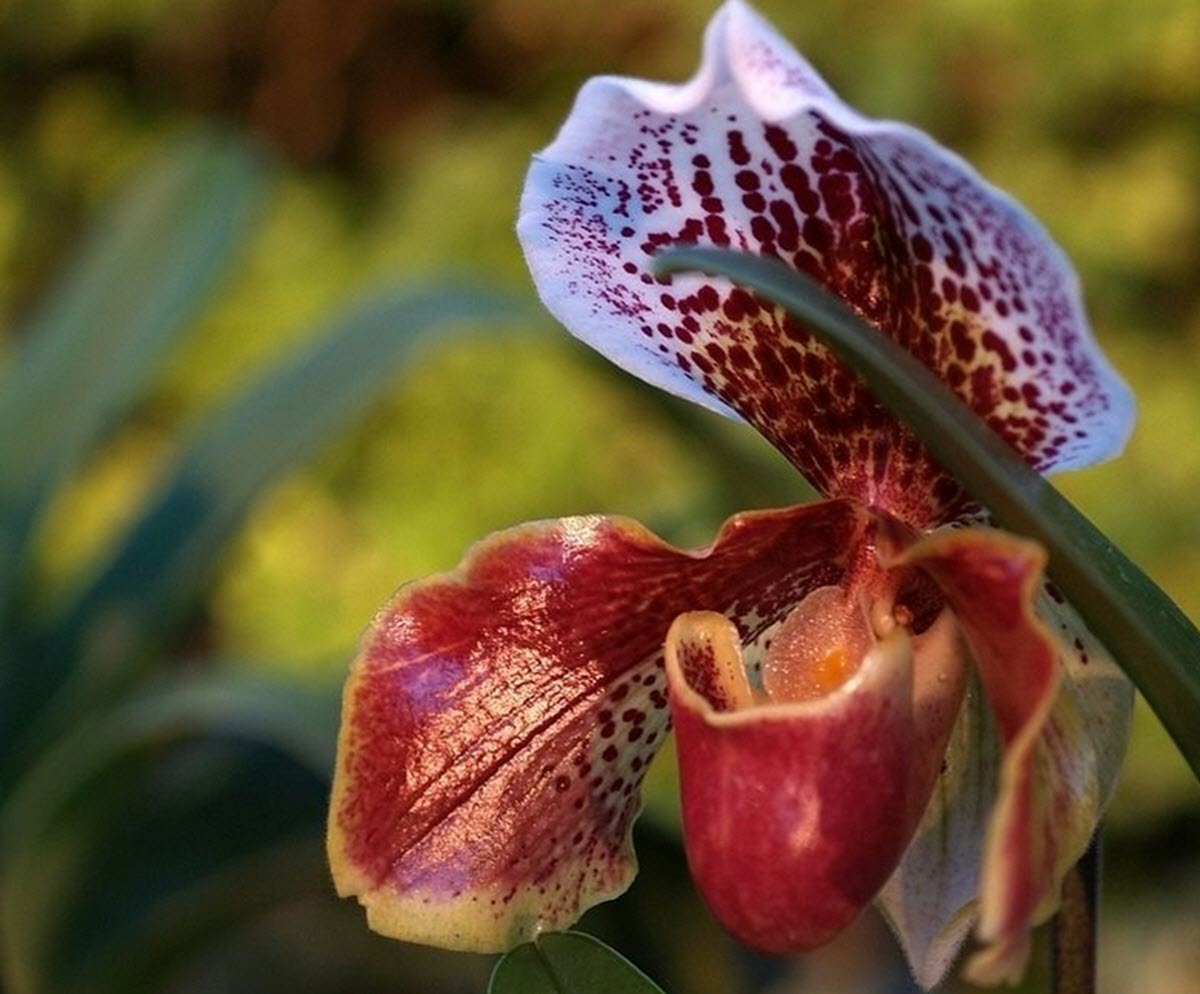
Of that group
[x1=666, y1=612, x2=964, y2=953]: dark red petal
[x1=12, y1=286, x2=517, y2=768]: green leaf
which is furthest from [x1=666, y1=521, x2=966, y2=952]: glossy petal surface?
[x1=12, y1=286, x2=517, y2=768]: green leaf

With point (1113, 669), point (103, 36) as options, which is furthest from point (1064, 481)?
point (1113, 669)

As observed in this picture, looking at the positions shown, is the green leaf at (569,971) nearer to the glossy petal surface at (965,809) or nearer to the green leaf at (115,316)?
the glossy petal surface at (965,809)

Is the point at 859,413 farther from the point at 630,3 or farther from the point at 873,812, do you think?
the point at 630,3

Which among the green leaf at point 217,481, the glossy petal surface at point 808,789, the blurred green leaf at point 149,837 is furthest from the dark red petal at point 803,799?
the green leaf at point 217,481

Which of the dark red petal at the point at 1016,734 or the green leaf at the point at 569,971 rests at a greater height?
the dark red petal at the point at 1016,734

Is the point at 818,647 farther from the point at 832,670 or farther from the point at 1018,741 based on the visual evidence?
the point at 1018,741

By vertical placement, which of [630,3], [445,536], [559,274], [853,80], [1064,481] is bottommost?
[1064,481]

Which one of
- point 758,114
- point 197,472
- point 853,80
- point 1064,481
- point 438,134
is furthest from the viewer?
point 438,134

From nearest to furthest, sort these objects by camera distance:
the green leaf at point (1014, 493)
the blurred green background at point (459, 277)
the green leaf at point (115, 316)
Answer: the green leaf at point (1014, 493)
the green leaf at point (115, 316)
the blurred green background at point (459, 277)
